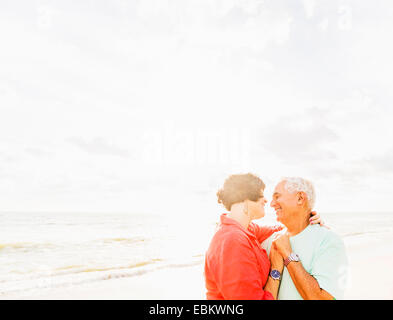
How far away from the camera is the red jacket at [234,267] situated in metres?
2.34

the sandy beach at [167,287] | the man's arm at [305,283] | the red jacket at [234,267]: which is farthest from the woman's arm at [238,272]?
the sandy beach at [167,287]

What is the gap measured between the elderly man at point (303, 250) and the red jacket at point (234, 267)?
204mm

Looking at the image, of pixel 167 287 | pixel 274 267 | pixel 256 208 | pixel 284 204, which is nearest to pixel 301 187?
pixel 284 204

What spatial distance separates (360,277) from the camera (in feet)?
33.8

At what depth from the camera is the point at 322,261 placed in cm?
263

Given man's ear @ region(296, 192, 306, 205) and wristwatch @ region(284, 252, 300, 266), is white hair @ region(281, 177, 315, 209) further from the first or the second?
wristwatch @ region(284, 252, 300, 266)

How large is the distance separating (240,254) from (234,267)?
3.7 inches

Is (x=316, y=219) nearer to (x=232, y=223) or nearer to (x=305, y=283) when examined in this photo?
(x=305, y=283)

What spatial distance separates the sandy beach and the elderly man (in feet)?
20.5

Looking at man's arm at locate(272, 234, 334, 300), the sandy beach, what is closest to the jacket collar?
man's arm at locate(272, 234, 334, 300)

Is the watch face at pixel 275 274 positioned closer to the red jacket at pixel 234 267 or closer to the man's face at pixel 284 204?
the red jacket at pixel 234 267
